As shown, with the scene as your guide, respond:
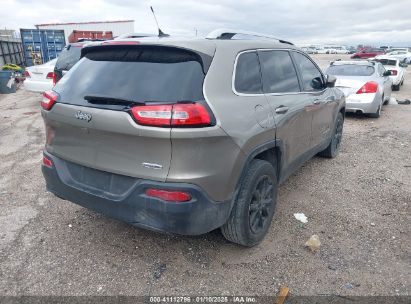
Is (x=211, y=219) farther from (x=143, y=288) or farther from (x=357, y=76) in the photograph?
(x=357, y=76)

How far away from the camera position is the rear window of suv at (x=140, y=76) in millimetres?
2403

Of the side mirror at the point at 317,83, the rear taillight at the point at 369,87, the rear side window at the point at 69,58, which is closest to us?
the side mirror at the point at 317,83

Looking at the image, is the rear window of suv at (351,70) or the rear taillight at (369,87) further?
the rear window of suv at (351,70)

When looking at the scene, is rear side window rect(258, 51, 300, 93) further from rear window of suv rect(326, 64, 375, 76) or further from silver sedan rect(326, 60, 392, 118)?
rear window of suv rect(326, 64, 375, 76)

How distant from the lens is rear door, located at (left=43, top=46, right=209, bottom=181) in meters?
2.37

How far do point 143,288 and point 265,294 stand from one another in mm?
936

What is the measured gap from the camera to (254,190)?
9.66 feet

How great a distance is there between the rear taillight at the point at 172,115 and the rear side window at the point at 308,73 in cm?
213

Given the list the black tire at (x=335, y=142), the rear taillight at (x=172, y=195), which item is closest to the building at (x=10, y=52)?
the black tire at (x=335, y=142)

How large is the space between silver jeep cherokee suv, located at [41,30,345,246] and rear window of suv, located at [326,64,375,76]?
688 cm

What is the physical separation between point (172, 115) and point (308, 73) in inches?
102

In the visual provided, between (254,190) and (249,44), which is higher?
(249,44)

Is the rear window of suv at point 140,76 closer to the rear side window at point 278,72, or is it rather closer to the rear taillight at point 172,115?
the rear taillight at point 172,115

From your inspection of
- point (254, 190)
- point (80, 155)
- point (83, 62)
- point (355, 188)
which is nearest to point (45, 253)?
point (80, 155)
